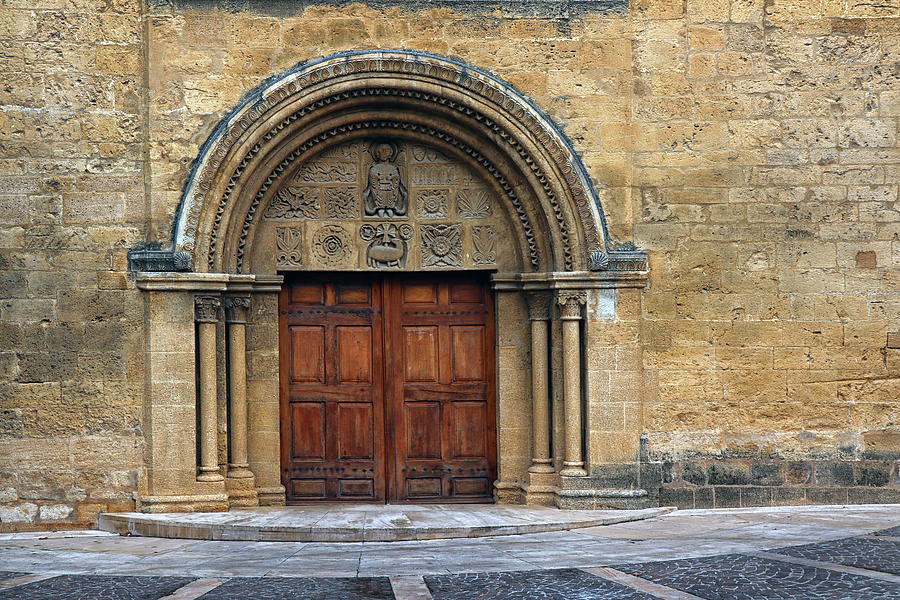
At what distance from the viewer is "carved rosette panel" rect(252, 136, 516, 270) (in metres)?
9.82

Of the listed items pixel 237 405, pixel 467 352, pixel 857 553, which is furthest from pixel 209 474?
pixel 857 553

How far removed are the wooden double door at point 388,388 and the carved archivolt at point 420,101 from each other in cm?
104

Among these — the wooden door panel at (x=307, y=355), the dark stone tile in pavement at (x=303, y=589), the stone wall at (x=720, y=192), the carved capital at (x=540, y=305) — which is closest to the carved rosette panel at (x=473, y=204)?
the carved capital at (x=540, y=305)

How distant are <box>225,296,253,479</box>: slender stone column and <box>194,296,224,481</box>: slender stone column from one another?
0.79ft

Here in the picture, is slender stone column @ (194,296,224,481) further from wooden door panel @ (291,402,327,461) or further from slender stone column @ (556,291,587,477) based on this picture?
slender stone column @ (556,291,587,477)

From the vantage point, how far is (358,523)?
888 cm

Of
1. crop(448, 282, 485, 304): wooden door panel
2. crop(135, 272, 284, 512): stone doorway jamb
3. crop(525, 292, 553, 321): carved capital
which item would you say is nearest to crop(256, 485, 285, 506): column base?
crop(135, 272, 284, 512): stone doorway jamb

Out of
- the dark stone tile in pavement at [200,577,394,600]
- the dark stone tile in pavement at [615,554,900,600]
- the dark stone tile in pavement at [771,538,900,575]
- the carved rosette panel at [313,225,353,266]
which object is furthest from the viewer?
the carved rosette panel at [313,225,353,266]

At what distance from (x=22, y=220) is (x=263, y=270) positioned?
1.96 meters

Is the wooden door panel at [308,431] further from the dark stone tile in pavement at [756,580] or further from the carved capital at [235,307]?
the dark stone tile in pavement at [756,580]

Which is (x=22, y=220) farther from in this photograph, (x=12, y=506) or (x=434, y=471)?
(x=434, y=471)

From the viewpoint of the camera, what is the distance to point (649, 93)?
31.3 ft

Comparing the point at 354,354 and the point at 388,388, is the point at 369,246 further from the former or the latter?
the point at 388,388

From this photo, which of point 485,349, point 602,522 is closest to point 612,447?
point 602,522
